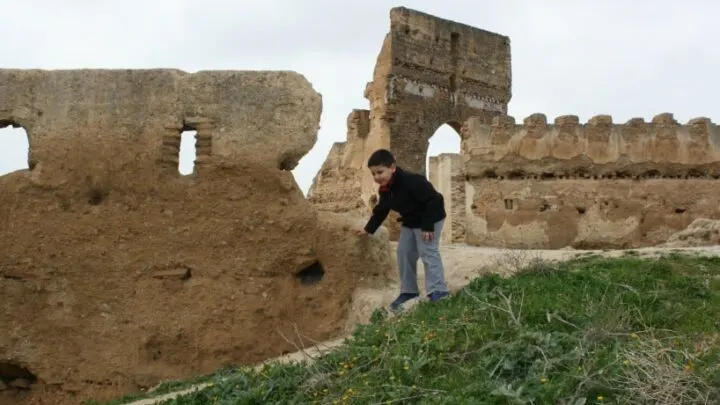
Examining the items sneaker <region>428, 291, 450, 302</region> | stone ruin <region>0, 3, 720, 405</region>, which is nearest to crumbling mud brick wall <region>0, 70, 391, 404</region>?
stone ruin <region>0, 3, 720, 405</region>

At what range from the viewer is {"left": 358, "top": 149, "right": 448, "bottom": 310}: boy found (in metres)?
6.07

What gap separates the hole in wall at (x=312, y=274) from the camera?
22.5 ft

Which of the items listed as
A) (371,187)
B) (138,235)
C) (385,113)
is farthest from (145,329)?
(385,113)

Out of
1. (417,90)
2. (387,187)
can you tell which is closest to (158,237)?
(387,187)

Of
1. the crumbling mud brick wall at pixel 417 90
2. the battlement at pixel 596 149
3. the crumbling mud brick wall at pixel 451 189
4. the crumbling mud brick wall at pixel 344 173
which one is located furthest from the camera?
the crumbling mud brick wall at pixel 417 90

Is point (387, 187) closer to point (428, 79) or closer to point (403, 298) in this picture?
point (403, 298)

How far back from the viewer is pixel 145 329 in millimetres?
6582

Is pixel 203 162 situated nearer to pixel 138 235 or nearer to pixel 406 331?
pixel 138 235

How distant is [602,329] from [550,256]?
2.95m

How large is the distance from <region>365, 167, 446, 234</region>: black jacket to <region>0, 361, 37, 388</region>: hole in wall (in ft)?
10.5

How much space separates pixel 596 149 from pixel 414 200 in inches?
239

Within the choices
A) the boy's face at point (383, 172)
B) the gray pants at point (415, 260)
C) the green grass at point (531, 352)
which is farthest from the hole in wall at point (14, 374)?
the boy's face at point (383, 172)

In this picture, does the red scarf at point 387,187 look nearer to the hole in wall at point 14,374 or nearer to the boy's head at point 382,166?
the boy's head at point 382,166

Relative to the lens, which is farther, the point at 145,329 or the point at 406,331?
the point at 145,329
